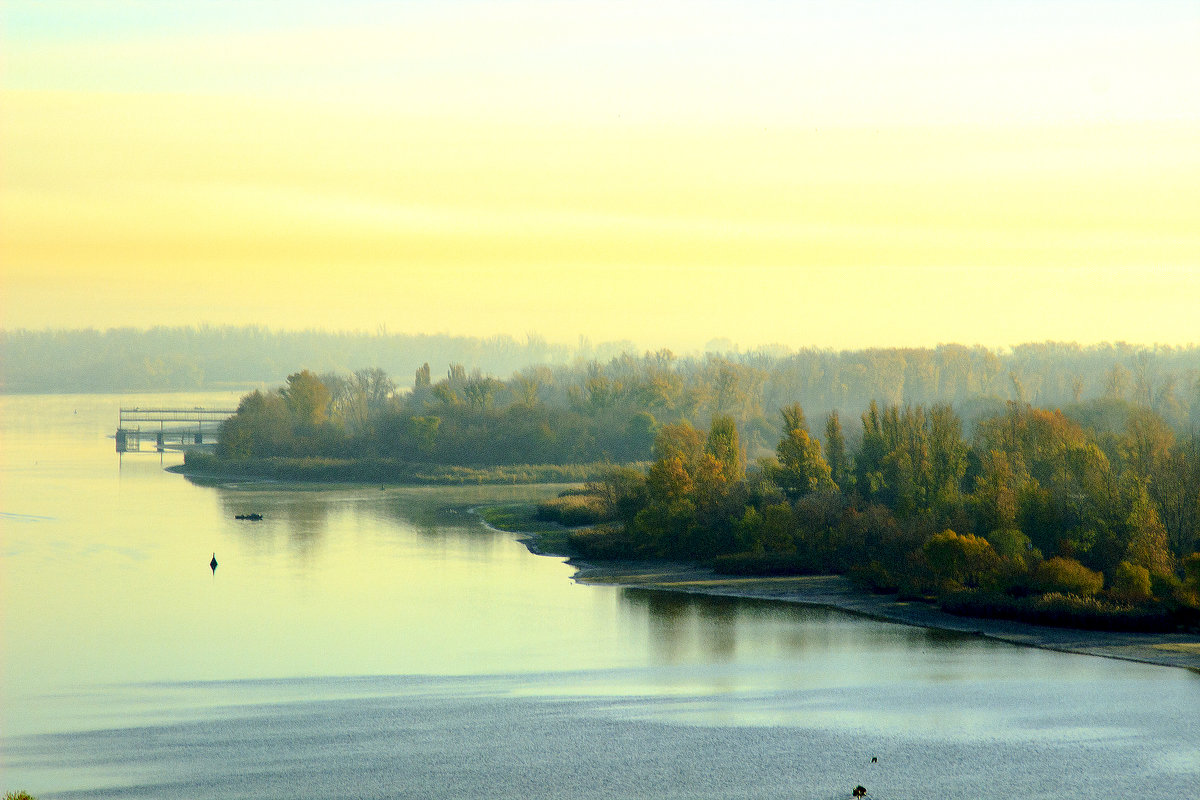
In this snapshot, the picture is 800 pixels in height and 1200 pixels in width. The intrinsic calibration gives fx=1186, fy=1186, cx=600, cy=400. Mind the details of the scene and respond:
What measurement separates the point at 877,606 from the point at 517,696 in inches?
671

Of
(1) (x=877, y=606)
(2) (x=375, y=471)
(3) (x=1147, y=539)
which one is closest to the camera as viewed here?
(3) (x=1147, y=539)

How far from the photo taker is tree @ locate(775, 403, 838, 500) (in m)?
51.9

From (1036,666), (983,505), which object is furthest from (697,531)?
(1036,666)

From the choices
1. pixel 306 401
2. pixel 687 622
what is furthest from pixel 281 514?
pixel 306 401

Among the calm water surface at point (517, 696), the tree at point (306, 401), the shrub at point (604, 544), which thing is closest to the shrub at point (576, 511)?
the shrub at point (604, 544)

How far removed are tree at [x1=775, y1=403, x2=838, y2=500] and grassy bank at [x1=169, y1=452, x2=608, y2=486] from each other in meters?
42.3

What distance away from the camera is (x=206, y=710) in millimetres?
26031

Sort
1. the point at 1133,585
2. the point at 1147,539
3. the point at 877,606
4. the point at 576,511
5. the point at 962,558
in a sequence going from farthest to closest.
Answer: the point at 576,511, the point at 962,558, the point at 877,606, the point at 1147,539, the point at 1133,585

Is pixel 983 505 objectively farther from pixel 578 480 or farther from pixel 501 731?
pixel 578 480

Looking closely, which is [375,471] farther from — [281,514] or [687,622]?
[687,622]

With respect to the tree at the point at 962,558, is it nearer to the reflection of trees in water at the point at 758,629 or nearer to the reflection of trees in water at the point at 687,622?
the reflection of trees in water at the point at 758,629

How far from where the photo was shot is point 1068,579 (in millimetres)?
37531

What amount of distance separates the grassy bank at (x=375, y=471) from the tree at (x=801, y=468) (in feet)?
139

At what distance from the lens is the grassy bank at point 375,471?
96.6 metres
